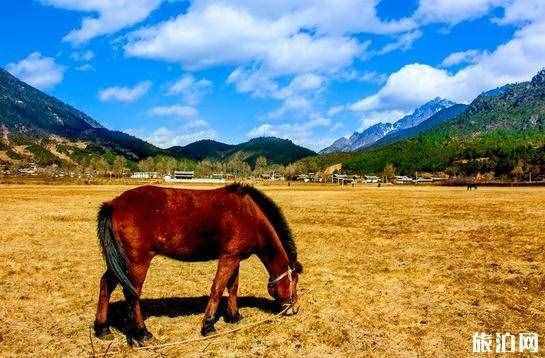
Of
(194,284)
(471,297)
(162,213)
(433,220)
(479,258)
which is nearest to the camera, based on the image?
(162,213)

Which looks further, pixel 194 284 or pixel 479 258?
pixel 479 258

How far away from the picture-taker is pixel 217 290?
33.7ft

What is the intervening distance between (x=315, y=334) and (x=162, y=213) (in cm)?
413

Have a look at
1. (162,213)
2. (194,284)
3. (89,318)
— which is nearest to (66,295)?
(89,318)

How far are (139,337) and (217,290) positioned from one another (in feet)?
5.92

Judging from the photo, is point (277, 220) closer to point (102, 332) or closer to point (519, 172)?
point (102, 332)

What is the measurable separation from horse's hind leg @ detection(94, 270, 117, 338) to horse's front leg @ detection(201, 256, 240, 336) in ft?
6.69

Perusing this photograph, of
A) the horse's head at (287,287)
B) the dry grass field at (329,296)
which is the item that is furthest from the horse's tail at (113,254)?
the horse's head at (287,287)

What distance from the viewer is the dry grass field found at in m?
9.75

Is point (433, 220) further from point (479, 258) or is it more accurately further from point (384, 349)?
point (384, 349)

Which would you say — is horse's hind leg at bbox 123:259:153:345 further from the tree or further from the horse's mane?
the tree

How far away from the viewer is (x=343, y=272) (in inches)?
651

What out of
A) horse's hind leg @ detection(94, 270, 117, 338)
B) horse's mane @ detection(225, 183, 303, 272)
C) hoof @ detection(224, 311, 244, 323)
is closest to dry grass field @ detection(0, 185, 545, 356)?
hoof @ detection(224, 311, 244, 323)

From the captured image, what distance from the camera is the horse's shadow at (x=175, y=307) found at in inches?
463
